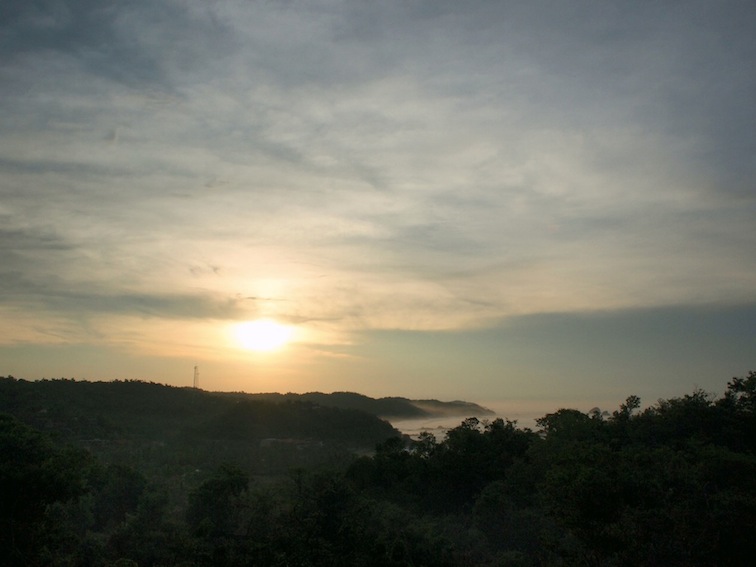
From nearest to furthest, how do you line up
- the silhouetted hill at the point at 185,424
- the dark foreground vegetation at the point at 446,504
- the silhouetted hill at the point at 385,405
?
the dark foreground vegetation at the point at 446,504, the silhouetted hill at the point at 185,424, the silhouetted hill at the point at 385,405

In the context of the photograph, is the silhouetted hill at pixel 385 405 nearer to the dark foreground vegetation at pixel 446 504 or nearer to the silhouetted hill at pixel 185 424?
the silhouetted hill at pixel 185 424

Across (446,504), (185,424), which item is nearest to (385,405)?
(185,424)

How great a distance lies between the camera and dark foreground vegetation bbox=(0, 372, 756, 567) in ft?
57.6

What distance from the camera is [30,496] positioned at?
58.1ft

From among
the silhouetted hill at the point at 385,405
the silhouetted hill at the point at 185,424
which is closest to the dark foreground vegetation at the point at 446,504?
the silhouetted hill at the point at 185,424

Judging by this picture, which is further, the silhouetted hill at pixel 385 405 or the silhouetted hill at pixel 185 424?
Answer: the silhouetted hill at pixel 385 405

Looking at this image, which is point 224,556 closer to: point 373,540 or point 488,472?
point 373,540

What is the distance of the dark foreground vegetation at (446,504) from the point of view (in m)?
17.6

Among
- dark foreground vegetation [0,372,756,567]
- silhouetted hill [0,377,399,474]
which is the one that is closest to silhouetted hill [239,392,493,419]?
silhouetted hill [0,377,399,474]

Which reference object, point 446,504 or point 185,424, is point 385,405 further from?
point 446,504

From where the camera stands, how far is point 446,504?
101 ft

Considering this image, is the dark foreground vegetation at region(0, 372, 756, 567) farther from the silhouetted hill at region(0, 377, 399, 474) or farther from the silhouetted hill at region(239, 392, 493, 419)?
the silhouetted hill at region(239, 392, 493, 419)

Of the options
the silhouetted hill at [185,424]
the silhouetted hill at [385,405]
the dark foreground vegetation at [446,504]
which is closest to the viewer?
the dark foreground vegetation at [446,504]

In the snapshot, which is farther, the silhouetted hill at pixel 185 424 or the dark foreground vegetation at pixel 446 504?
the silhouetted hill at pixel 185 424
